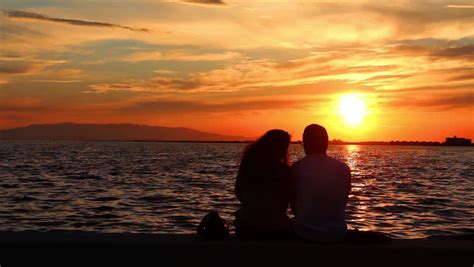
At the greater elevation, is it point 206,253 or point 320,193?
point 320,193

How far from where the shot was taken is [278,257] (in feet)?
17.9

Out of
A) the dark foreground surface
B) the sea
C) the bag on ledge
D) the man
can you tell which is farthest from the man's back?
the sea

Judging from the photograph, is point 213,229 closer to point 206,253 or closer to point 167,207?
point 206,253

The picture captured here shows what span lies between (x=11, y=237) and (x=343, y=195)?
3124 mm

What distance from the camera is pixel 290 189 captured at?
615cm

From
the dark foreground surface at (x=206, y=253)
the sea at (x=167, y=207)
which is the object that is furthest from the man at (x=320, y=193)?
the sea at (x=167, y=207)

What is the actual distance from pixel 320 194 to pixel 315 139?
56 cm

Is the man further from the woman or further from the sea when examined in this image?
the sea

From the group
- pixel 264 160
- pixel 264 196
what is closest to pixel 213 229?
pixel 264 196

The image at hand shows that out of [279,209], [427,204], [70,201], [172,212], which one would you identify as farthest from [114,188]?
[279,209]

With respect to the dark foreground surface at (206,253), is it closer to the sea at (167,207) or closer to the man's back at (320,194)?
the man's back at (320,194)

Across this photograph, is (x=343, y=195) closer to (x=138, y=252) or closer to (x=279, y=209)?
(x=279, y=209)

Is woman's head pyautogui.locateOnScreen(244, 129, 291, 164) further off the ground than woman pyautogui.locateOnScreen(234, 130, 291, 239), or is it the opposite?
woman's head pyautogui.locateOnScreen(244, 129, 291, 164)

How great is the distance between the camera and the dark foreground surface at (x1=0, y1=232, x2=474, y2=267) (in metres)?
5.37
